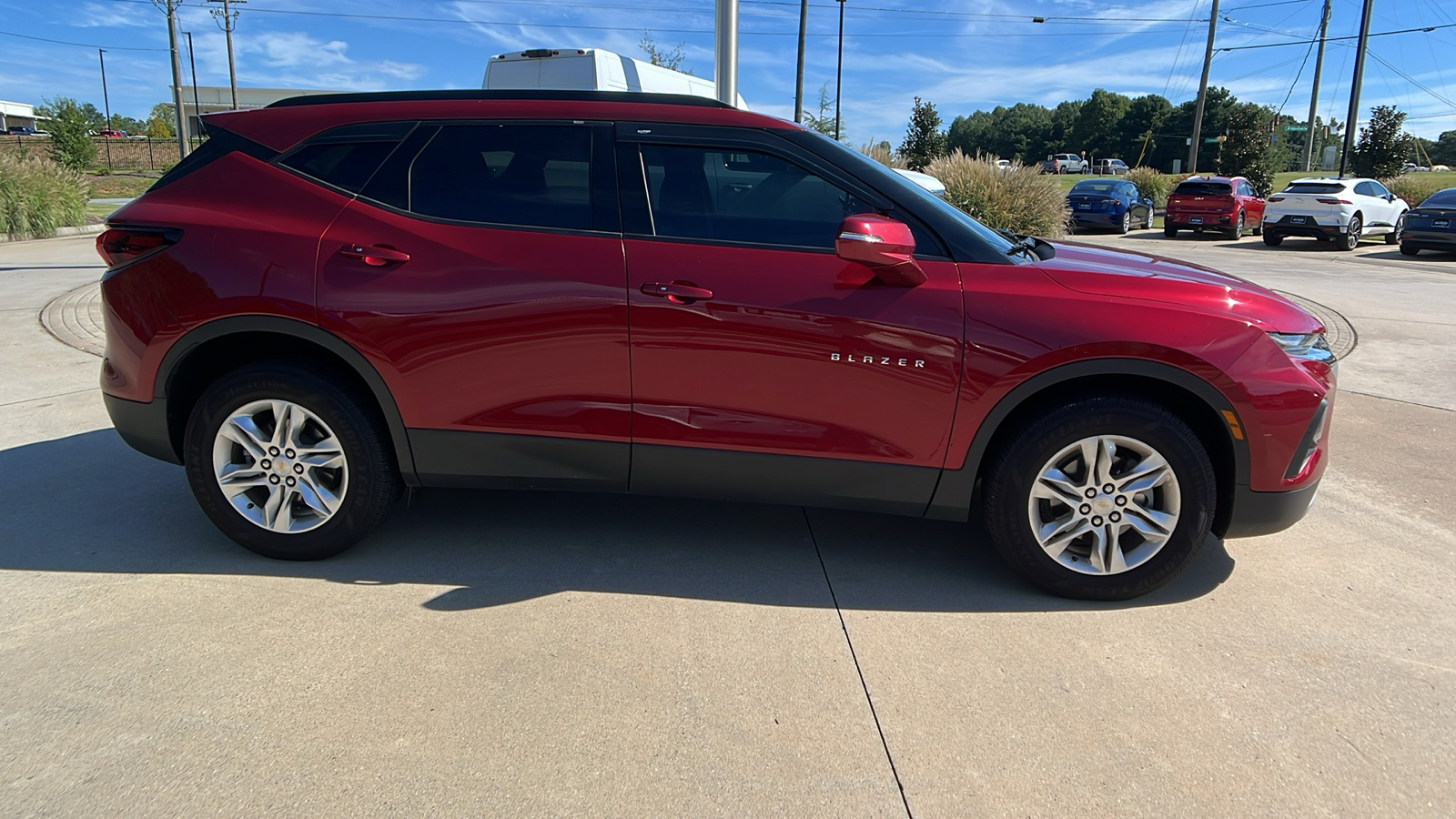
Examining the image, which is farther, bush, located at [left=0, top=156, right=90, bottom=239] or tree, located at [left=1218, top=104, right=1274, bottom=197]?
tree, located at [left=1218, top=104, right=1274, bottom=197]

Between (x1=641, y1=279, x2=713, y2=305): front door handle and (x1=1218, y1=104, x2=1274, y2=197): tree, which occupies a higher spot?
(x1=1218, y1=104, x2=1274, y2=197): tree

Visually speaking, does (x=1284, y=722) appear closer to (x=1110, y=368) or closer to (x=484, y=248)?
(x=1110, y=368)

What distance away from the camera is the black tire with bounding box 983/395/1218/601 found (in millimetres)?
3271

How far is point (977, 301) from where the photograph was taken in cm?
324

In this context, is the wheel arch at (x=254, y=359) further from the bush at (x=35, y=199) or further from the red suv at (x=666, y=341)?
the bush at (x=35, y=199)

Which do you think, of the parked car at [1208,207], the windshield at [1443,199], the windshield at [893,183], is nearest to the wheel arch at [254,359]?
the windshield at [893,183]

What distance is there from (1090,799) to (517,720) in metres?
1.61

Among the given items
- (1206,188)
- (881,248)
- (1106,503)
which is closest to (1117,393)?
(1106,503)

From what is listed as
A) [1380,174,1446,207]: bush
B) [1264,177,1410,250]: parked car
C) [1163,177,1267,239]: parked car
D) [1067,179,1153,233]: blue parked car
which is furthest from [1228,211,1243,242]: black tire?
[1380,174,1446,207]: bush

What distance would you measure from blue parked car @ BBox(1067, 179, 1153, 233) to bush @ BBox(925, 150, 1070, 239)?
9.38 metres

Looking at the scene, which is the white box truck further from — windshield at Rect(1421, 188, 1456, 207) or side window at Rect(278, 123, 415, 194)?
windshield at Rect(1421, 188, 1456, 207)

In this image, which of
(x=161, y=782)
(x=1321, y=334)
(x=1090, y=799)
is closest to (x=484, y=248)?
(x=161, y=782)

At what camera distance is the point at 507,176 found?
3.53 meters

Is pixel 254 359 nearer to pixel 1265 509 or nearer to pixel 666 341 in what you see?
pixel 666 341
